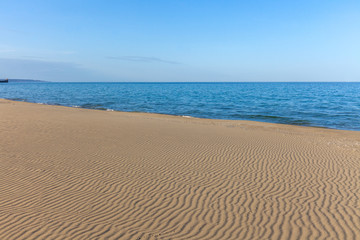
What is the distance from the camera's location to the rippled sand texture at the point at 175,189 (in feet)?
15.9

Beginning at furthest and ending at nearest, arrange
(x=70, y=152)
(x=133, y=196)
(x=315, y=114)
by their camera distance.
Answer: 1. (x=315, y=114)
2. (x=70, y=152)
3. (x=133, y=196)

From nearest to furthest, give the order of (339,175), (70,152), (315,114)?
(339,175) → (70,152) → (315,114)

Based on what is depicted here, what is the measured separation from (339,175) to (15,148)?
1223cm

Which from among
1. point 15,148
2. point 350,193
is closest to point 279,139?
point 350,193

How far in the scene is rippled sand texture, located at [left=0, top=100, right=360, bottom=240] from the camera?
484 centimetres

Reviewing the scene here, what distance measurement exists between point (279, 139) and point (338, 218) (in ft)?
27.1

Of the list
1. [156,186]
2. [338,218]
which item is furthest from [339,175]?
[156,186]

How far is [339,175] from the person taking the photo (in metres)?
7.96

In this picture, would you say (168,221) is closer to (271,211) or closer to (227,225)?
(227,225)

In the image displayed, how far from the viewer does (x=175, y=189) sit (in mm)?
6676

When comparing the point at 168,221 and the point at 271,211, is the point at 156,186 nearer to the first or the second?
the point at 168,221

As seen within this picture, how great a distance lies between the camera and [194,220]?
5176 millimetres

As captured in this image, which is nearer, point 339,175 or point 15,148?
point 339,175

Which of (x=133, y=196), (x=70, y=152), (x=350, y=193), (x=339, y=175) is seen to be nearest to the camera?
(x=133, y=196)
